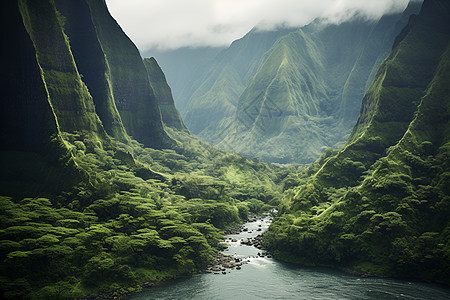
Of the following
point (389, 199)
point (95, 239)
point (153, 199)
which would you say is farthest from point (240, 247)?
point (95, 239)

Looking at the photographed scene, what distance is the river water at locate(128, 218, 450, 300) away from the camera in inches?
2657

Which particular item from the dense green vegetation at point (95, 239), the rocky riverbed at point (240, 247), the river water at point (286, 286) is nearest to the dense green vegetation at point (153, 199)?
the dense green vegetation at point (95, 239)

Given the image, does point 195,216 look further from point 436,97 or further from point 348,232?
point 436,97

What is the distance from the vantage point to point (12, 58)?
300 feet

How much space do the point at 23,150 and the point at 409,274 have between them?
297ft

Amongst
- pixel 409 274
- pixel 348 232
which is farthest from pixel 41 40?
pixel 409 274

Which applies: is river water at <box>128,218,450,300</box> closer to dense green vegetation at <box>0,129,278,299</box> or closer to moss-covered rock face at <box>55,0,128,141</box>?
dense green vegetation at <box>0,129,278,299</box>

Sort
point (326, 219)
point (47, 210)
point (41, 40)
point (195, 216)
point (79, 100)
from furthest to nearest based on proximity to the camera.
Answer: point (79, 100), point (41, 40), point (195, 216), point (326, 219), point (47, 210)

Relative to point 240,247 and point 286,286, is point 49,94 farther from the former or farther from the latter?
point 286,286

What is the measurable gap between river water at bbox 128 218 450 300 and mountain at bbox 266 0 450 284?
495cm

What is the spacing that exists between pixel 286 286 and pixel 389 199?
3451 centimetres

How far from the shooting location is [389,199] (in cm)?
8794

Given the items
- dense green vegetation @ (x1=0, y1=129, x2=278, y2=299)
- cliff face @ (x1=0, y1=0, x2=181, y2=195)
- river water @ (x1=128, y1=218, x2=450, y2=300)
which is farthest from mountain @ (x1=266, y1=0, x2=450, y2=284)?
cliff face @ (x1=0, y1=0, x2=181, y2=195)

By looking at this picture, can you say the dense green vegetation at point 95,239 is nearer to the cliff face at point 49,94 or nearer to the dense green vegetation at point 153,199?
the dense green vegetation at point 153,199
